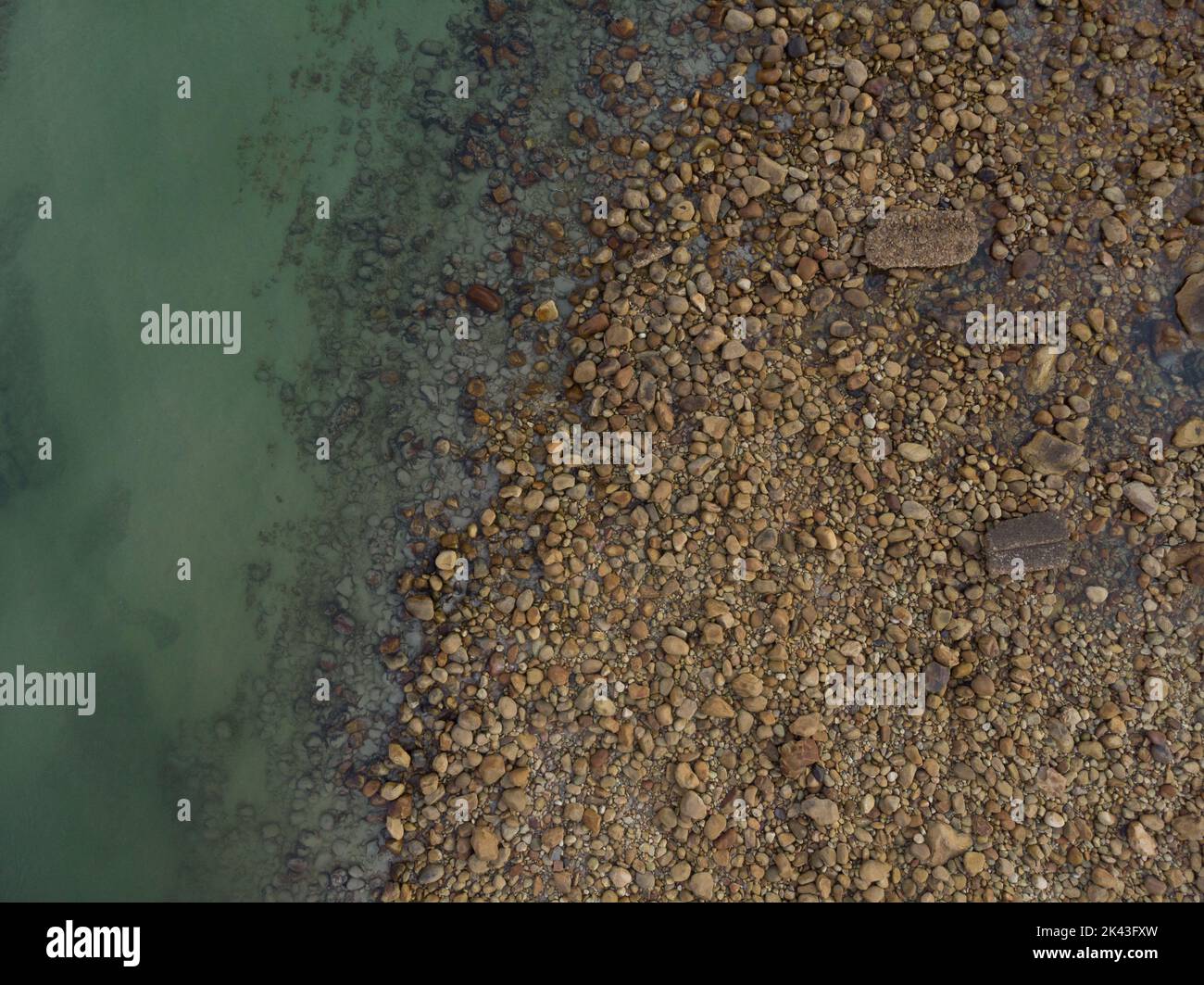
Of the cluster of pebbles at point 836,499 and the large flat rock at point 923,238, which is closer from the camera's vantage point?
the cluster of pebbles at point 836,499

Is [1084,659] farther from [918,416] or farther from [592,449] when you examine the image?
[592,449]

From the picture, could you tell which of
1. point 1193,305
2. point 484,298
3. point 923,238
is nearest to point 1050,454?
point 1193,305

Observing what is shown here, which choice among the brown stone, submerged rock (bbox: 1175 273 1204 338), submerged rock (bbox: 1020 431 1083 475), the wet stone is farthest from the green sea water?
submerged rock (bbox: 1175 273 1204 338)

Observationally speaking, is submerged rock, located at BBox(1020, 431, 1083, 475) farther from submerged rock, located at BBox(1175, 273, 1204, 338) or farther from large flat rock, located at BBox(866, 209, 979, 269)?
large flat rock, located at BBox(866, 209, 979, 269)

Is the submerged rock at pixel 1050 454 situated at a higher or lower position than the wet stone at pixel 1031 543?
higher

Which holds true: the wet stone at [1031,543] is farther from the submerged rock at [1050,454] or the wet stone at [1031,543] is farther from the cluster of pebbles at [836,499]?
the submerged rock at [1050,454]

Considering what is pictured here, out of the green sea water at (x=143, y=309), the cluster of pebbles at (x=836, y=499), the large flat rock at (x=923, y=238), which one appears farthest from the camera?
the green sea water at (x=143, y=309)

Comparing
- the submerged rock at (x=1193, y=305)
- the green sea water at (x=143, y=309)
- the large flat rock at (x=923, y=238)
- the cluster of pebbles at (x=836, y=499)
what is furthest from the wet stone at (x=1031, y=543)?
the green sea water at (x=143, y=309)

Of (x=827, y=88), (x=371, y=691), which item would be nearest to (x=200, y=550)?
(x=371, y=691)
